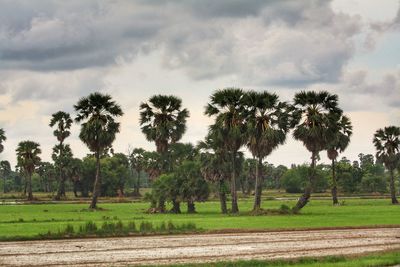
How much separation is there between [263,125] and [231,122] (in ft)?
12.2

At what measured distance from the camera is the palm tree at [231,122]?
69.4m

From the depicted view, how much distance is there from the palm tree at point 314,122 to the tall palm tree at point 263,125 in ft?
5.26

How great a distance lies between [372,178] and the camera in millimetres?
164250

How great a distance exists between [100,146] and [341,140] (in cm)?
4251

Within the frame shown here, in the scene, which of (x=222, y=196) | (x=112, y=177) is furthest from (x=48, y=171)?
(x=222, y=196)

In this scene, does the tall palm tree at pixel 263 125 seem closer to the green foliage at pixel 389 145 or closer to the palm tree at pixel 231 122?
the palm tree at pixel 231 122

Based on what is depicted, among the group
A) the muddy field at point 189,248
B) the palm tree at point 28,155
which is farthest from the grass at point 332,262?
the palm tree at point 28,155

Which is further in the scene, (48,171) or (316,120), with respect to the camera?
(48,171)

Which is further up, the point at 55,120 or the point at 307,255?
the point at 55,120

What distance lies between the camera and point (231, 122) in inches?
2749

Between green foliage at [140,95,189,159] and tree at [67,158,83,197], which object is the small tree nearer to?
green foliage at [140,95,189,159]

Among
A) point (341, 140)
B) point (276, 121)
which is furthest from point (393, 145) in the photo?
point (276, 121)

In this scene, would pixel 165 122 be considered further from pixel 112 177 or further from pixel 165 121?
pixel 112 177

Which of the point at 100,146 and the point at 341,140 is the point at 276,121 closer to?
the point at 100,146
